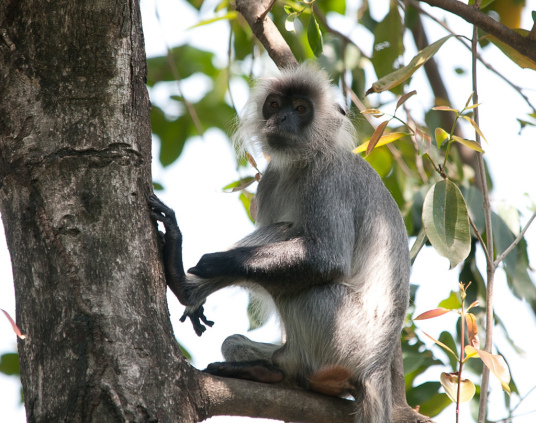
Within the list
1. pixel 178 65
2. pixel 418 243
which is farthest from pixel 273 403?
pixel 178 65

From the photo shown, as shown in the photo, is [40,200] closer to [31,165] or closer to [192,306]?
[31,165]

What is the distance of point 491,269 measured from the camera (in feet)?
10.9

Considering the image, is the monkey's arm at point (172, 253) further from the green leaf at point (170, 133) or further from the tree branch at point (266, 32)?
the green leaf at point (170, 133)

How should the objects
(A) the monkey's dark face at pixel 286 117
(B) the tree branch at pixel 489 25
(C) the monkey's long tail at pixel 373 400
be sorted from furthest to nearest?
(A) the monkey's dark face at pixel 286 117, (C) the monkey's long tail at pixel 373 400, (B) the tree branch at pixel 489 25

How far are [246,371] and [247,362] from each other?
0.12 meters

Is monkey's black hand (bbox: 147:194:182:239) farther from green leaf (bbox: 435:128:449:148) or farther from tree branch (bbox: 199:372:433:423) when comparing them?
green leaf (bbox: 435:128:449:148)

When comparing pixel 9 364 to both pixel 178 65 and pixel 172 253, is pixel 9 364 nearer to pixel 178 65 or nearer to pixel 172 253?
pixel 172 253

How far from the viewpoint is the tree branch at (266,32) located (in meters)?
4.47

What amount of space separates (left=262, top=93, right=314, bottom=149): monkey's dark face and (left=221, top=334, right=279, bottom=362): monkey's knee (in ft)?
4.64

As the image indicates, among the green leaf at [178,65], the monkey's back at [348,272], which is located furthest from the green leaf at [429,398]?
the green leaf at [178,65]

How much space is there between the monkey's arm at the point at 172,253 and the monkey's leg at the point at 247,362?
0.39 meters

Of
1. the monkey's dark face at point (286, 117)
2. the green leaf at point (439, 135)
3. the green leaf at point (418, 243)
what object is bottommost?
the green leaf at point (418, 243)

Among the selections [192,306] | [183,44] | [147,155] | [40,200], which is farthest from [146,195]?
[183,44]

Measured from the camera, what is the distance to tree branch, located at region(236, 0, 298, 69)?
4.47 metres
